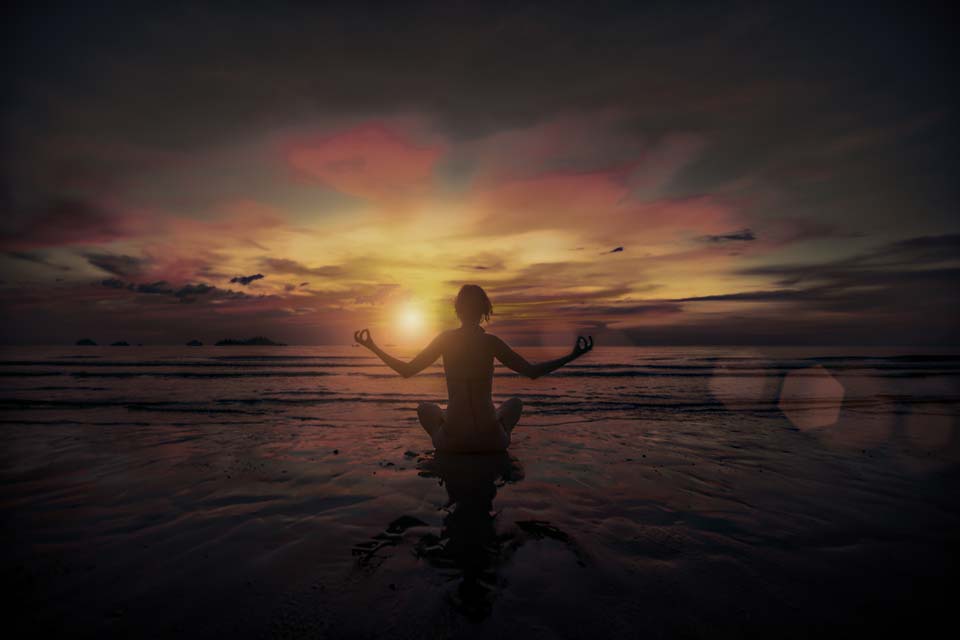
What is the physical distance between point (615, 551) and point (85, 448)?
415 inches

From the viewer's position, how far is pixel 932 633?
107 inches

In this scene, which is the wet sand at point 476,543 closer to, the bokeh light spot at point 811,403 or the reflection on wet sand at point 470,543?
the reflection on wet sand at point 470,543

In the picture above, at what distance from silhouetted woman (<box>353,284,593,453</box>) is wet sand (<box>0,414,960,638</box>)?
0.68 metres

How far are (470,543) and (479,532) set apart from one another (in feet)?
0.95

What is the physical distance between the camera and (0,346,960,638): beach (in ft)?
9.49

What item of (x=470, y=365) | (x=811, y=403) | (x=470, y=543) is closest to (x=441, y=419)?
(x=470, y=365)

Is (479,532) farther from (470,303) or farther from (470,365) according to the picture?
(470,303)

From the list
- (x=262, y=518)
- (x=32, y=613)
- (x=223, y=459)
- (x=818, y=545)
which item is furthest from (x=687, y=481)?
(x=223, y=459)

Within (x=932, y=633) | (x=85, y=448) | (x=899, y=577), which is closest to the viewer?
(x=932, y=633)

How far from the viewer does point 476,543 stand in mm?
4004

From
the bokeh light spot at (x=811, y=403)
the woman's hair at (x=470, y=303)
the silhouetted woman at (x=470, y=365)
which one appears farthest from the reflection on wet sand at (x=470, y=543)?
the bokeh light spot at (x=811, y=403)

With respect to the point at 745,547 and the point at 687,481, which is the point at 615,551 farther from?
the point at 687,481

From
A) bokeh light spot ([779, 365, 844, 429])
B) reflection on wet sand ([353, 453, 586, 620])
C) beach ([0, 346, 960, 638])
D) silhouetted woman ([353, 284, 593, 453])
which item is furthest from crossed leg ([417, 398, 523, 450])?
bokeh light spot ([779, 365, 844, 429])

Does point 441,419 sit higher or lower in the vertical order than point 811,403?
higher
